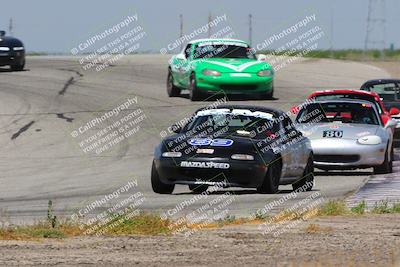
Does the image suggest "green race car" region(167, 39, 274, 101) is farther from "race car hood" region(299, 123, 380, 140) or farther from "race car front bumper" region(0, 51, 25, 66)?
"race car hood" region(299, 123, 380, 140)

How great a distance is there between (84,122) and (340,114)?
7.67 meters

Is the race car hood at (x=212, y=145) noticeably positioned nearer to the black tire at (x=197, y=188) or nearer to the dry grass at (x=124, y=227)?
the black tire at (x=197, y=188)

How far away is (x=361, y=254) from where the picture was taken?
1114cm

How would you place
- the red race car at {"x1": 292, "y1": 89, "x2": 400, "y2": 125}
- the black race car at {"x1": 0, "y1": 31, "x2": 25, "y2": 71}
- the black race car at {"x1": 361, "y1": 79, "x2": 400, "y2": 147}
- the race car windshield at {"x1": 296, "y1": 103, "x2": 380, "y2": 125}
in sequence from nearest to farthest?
the race car windshield at {"x1": 296, "y1": 103, "x2": 380, "y2": 125} → the red race car at {"x1": 292, "y1": 89, "x2": 400, "y2": 125} → the black race car at {"x1": 361, "y1": 79, "x2": 400, "y2": 147} → the black race car at {"x1": 0, "y1": 31, "x2": 25, "y2": 71}

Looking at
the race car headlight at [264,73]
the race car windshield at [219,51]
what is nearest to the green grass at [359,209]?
the race car headlight at [264,73]

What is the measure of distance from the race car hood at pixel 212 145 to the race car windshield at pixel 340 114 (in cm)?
456

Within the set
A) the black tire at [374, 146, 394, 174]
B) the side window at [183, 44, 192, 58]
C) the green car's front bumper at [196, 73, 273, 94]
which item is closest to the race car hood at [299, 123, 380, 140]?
the black tire at [374, 146, 394, 174]

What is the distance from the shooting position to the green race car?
101 ft

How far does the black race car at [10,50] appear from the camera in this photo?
39.8 meters

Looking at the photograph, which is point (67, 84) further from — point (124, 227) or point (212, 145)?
point (124, 227)

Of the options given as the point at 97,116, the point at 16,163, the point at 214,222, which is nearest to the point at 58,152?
the point at 16,163

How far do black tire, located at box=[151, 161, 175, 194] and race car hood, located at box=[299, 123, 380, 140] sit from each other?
4123 mm

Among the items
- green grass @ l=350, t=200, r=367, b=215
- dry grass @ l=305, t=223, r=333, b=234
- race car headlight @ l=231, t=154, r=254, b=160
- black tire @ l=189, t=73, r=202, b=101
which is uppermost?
dry grass @ l=305, t=223, r=333, b=234

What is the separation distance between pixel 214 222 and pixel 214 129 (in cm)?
440
